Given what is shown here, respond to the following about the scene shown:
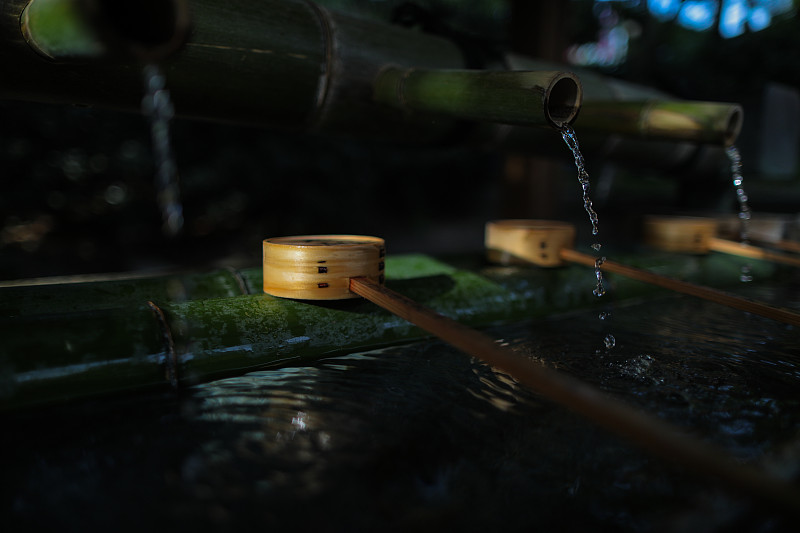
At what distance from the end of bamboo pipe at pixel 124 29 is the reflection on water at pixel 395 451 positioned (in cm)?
95

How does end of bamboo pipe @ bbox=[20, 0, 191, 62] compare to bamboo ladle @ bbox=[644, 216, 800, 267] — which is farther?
bamboo ladle @ bbox=[644, 216, 800, 267]

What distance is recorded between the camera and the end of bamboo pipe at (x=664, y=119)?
2434 millimetres

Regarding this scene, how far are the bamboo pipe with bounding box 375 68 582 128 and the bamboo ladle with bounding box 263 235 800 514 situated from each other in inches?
24.9

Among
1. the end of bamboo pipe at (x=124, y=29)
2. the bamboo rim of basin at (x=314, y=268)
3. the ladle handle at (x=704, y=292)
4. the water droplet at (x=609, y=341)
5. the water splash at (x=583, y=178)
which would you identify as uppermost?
the end of bamboo pipe at (x=124, y=29)

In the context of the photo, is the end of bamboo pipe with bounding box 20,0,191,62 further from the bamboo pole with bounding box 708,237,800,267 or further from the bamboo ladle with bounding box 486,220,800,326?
the bamboo pole with bounding box 708,237,800,267

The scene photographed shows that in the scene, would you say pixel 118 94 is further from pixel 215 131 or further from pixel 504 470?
pixel 215 131

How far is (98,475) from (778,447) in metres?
1.66

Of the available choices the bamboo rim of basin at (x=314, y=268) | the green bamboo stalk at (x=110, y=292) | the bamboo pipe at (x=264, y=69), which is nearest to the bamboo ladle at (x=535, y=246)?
the bamboo pipe at (x=264, y=69)

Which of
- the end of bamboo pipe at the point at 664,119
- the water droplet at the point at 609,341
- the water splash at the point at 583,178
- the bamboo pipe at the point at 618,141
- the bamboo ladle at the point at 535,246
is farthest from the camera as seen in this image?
the bamboo ladle at the point at 535,246

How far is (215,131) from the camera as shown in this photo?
20.9 feet

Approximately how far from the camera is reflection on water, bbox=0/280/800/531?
1095 mm

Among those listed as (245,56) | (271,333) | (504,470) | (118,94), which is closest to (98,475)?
(271,333)

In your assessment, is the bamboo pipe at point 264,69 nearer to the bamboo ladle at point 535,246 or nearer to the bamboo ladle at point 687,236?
the bamboo ladle at point 535,246

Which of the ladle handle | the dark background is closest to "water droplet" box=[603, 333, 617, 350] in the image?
the ladle handle
